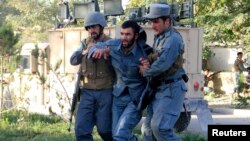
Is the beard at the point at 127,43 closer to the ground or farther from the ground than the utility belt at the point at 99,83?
farther from the ground

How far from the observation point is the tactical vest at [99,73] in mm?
6789

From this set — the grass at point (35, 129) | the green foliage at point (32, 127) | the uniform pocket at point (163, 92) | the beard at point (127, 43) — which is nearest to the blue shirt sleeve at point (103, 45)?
the beard at point (127, 43)

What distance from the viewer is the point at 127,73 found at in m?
6.43

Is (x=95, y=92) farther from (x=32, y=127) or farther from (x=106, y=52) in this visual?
(x=32, y=127)

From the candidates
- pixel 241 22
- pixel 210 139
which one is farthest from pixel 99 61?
pixel 241 22

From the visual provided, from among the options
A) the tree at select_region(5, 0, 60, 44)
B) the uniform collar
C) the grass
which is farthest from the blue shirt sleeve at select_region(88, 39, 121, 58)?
the tree at select_region(5, 0, 60, 44)

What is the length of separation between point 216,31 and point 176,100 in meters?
14.9

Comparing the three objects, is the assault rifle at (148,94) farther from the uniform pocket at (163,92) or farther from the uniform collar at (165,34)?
the uniform collar at (165,34)

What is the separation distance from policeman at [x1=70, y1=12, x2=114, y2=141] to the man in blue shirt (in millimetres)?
264

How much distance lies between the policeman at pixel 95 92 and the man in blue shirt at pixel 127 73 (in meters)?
0.26

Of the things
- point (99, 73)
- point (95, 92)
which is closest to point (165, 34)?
point (99, 73)

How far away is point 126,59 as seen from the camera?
254 inches

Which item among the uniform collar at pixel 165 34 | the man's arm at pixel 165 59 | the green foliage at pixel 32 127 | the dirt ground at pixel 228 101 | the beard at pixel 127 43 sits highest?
the uniform collar at pixel 165 34

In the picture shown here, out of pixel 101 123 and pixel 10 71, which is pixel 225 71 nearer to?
pixel 10 71
